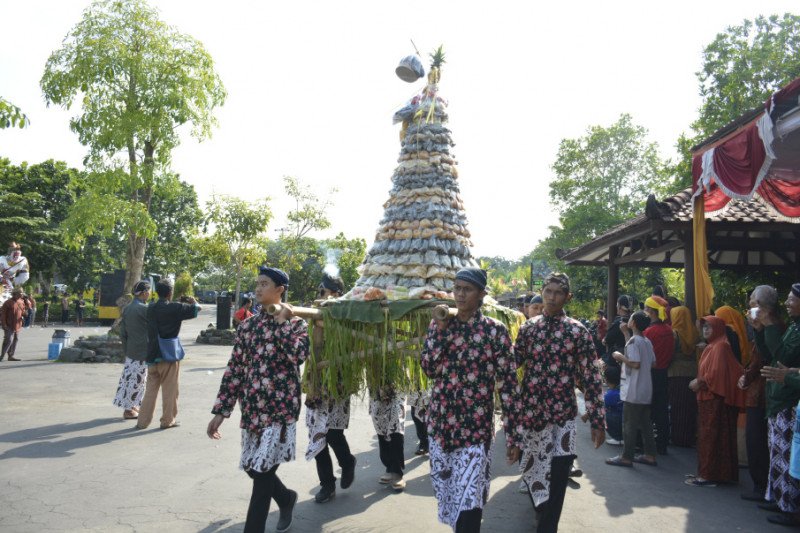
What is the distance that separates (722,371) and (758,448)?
78 centimetres

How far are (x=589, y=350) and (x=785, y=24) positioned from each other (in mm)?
26162

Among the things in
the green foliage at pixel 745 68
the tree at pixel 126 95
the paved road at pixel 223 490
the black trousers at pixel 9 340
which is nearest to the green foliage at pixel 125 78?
the tree at pixel 126 95

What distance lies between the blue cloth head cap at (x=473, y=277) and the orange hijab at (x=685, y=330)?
5175mm

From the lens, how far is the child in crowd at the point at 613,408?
7.29 meters

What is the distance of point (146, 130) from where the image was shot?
14.2 meters

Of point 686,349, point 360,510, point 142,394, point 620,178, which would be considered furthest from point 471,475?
point 620,178

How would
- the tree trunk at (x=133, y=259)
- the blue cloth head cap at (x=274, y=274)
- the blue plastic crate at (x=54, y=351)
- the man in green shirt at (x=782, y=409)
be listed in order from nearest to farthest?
the blue cloth head cap at (x=274, y=274), the man in green shirt at (x=782, y=409), the blue plastic crate at (x=54, y=351), the tree trunk at (x=133, y=259)

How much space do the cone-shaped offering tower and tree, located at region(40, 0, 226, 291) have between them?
10622mm

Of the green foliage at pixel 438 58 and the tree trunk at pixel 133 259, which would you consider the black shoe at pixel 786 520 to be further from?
the tree trunk at pixel 133 259

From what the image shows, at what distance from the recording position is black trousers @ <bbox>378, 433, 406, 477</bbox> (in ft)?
17.1

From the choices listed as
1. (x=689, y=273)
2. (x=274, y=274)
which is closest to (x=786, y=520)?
(x=689, y=273)

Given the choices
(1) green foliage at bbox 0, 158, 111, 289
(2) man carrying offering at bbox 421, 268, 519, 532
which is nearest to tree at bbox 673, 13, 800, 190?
(2) man carrying offering at bbox 421, 268, 519, 532

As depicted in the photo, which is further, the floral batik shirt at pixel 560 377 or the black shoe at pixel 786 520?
the black shoe at pixel 786 520

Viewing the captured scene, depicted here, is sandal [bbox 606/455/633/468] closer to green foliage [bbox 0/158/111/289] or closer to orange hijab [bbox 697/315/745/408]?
orange hijab [bbox 697/315/745/408]
